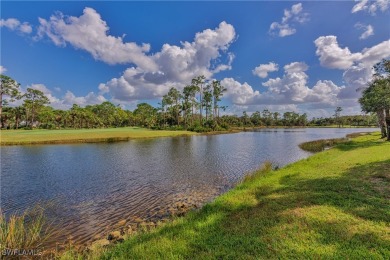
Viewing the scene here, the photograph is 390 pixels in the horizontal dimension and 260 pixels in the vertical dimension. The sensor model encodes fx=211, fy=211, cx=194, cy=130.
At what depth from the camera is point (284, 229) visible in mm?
6422

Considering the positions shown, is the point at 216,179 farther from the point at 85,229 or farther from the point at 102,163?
the point at 102,163

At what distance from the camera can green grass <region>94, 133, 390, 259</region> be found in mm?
5398

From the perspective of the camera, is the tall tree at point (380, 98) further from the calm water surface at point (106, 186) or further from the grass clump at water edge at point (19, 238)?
the grass clump at water edge at point (19, 238)

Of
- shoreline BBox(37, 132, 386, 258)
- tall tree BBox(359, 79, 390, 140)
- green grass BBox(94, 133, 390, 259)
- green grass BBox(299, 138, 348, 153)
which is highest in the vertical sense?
tall tree BBox(359, 79, 390, 140)

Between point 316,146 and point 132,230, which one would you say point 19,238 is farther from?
point 316,146

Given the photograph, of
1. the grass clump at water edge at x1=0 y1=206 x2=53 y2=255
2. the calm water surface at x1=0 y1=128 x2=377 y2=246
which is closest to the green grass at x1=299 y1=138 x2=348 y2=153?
the calm water surface at x1=0 y1=128 x2=377 y2=246

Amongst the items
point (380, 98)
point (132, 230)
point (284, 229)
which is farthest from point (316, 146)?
point (132, 230)

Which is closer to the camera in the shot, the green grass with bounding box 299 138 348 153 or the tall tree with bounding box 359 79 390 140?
the tall tree with bounding box 359 79 390 140

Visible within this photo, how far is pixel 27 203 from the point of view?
1283 cm

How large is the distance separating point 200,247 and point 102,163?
70.9ft

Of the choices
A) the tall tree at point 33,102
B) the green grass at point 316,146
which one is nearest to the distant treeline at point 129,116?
the tall tree at point 33,102

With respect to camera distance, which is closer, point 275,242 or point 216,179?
point 275,242

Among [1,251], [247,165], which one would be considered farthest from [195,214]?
[247,165]

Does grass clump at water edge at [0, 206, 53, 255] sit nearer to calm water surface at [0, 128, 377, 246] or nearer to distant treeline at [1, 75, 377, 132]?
calm water surface at [0, 128, 377, 246]
